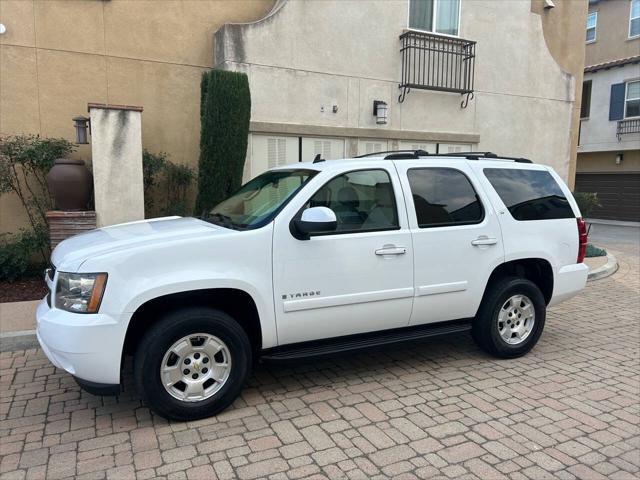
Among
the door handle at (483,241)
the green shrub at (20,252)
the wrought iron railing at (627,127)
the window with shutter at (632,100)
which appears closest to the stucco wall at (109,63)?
the green shrub at (20,252)

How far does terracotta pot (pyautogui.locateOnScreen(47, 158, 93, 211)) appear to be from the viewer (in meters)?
7.32

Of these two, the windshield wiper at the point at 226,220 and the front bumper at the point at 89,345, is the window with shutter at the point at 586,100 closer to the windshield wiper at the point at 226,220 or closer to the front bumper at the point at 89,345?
the windshield wiper at the point at 226,220

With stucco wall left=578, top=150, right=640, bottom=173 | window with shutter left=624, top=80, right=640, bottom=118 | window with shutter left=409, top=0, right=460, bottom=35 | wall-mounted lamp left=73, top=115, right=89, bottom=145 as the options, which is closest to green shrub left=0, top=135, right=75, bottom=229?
wall-mounted lamp left=73, top=115, right=89, bottom=145

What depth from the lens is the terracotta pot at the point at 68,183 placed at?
7316 mm

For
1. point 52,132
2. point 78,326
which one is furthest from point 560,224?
point 52,132

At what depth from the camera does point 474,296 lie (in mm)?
4777

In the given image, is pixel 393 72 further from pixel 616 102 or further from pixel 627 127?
pixel 616 102

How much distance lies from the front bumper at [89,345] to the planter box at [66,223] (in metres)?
4.07

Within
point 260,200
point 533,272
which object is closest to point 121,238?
point 260,200

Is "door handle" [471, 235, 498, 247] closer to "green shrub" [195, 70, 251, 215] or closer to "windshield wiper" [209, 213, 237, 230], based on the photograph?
"windshield wiper" [209, 213, 237, 230]

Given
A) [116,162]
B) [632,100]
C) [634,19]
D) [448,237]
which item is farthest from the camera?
[634,19]

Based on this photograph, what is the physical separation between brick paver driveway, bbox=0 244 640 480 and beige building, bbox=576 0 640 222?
68.2 feet

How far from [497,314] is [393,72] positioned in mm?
6785

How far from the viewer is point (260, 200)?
450 cm
